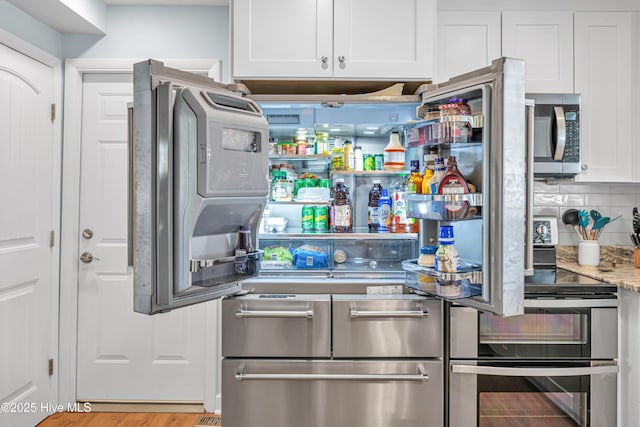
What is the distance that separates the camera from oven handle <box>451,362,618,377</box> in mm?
1765

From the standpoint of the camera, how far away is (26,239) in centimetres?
222

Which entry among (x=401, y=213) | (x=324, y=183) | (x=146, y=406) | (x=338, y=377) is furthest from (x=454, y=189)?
(x=146, y=406)

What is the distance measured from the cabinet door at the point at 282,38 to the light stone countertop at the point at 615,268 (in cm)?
159

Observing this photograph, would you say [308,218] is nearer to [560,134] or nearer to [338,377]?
[338,377]

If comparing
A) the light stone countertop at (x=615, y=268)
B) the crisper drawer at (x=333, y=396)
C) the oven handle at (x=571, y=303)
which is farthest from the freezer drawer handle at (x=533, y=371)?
the light stone countertop at (x=615, y=268)

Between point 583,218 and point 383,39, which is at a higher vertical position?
point 383,39

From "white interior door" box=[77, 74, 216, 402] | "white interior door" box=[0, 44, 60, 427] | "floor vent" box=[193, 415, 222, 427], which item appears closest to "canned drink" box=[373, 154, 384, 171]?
"white interior door" box=[77, 74, 216, 402]

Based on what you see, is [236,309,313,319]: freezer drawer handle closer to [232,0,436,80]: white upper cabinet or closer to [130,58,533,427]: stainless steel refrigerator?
[130,58,533,427]: stainless steel refrigerator

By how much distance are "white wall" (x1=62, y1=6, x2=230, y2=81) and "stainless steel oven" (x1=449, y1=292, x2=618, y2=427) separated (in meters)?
1.96

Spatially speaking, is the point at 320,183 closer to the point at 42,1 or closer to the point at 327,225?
the point at 327,225

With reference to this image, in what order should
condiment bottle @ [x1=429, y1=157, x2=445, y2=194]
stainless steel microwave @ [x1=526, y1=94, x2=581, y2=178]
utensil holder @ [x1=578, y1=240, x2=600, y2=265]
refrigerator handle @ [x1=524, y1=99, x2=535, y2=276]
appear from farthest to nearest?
utensil holder @ [x1=578, y1=240, x2=600, y2=265] → stainless steel microwave @ [x1=526, y1=94, x2=581, y2=178] → condiment bottle @ [x1=429, y1=157, x2=445, y2=194] → refrigerator handle @ [x1=524, y1=99, x2=535, y2=276]

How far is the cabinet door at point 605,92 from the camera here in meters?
2.21

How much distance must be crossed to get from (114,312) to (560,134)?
2651 mm

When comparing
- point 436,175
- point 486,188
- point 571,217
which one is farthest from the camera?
point 571,217
